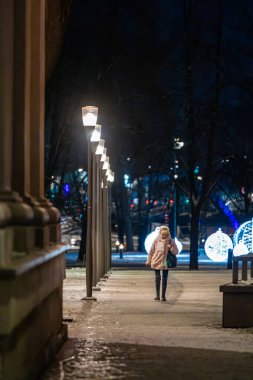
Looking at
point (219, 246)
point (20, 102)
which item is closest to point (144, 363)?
point (20, 102)

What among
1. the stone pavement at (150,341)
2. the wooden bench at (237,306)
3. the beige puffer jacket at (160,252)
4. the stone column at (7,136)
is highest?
the stone column at (7,136)

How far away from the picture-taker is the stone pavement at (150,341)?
9883 mm

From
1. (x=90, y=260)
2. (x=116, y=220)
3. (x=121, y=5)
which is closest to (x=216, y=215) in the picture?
(x=116, y=220)

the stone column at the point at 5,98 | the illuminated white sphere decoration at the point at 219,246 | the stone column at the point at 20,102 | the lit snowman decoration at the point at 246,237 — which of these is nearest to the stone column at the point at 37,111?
the stone column at the point at 20,102

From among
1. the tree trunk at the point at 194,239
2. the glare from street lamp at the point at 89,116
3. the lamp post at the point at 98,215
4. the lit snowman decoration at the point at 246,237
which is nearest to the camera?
the glare from street lamp at the point at 89,116

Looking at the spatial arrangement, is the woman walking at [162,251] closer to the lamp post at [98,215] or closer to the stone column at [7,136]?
the lamp post at [98,215]

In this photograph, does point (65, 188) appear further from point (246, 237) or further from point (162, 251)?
point (162, 251)

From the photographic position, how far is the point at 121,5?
38.1 m

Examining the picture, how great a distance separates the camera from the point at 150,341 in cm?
1259

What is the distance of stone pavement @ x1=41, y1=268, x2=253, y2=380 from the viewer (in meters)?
9.88

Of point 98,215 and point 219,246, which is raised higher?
point 98,215

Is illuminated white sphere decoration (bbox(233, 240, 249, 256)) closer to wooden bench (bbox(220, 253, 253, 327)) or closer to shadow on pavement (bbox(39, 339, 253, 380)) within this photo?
wooden bench (bbox(220, 253, 253, 327))

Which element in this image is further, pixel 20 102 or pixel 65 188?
pixel 65 188

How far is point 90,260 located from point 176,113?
83.0 feet
